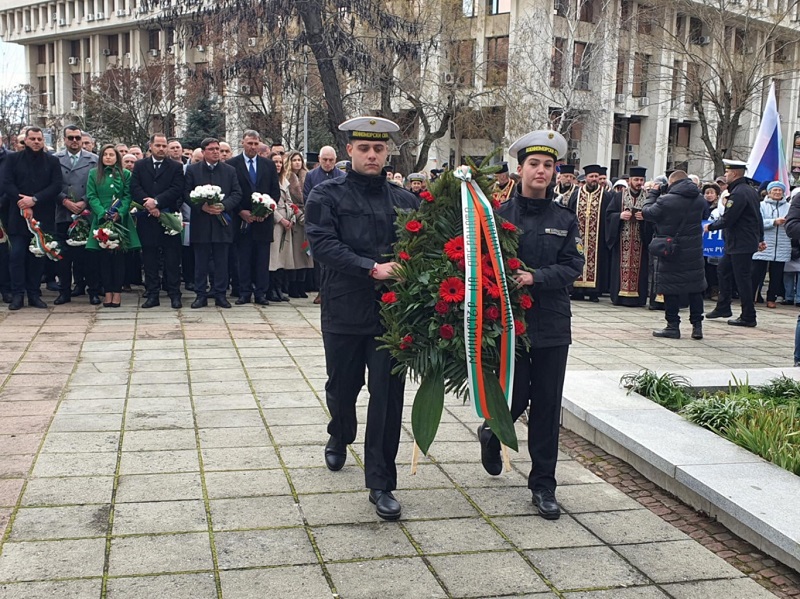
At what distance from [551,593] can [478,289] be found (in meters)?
1.46

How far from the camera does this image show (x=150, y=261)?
11.8 metres

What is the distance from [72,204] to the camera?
36.9ft

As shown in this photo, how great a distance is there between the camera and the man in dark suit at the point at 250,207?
12.0m

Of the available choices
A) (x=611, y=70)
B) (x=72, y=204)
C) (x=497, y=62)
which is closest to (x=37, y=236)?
(x=72, y=204)

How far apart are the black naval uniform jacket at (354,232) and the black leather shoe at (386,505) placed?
851mm

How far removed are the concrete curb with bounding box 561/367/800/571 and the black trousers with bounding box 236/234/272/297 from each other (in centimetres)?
606

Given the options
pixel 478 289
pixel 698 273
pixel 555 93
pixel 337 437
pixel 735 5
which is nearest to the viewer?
pixel 478 289

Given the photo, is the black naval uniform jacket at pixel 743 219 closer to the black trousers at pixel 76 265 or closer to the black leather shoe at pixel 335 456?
the black leather shoe at pixel 335 456

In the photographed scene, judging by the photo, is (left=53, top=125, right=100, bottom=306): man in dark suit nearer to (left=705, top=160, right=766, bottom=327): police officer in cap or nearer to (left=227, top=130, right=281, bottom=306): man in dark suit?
(left=227, top=130, right=281, bottom=306): man in dark suit

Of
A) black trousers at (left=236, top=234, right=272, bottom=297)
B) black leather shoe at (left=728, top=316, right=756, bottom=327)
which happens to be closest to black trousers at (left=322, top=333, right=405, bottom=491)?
black trousers at (left=236, top=234, right=272, bottom=297)

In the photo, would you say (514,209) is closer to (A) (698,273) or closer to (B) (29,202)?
(A) (698,273)

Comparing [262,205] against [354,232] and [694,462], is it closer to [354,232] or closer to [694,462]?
[354,232]

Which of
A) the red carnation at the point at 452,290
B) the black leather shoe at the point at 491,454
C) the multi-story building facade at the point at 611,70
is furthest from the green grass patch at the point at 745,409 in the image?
the multi-story building facade at the point at 611,70

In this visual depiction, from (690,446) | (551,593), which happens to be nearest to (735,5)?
(690,446)
